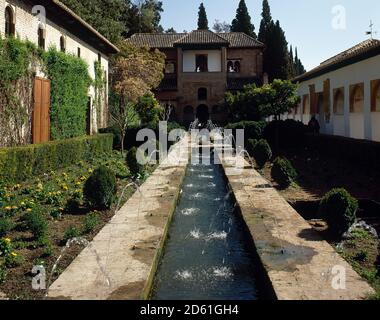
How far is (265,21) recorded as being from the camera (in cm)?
5112

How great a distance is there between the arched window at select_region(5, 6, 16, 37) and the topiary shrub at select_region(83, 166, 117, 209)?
6807 millimetres

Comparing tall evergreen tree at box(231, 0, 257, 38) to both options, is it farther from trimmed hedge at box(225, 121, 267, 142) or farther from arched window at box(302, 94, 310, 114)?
trimmed hedge at box(225, 121, 267, 142)

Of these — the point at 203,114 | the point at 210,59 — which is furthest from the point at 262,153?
the point at 203,114

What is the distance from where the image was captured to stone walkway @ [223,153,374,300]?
4.52m

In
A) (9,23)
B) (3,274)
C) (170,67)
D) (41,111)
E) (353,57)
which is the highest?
(170,67)

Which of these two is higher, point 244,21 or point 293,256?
point 244,21

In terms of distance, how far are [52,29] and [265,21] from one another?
126ft

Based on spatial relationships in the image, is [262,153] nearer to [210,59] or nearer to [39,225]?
[39,225]

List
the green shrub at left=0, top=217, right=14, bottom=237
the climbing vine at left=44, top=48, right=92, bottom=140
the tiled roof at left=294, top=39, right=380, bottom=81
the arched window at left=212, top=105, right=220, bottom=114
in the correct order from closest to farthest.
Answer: the green shrub at left=0, top=217, right=14, bottom=237, the tiled roof at left=294, top=39, right=380, bottom=81, the climbing vine at left=44, top=48, right=92, bottom=140, the arched window at left=212, top=105, right=220, bottom=114

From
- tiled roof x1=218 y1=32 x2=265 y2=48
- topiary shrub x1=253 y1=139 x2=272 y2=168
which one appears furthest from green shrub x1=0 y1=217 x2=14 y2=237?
tiled roof x1=218 y1=32 x2=265 y2=48

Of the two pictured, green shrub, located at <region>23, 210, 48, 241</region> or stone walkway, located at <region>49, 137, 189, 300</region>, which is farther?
green shrub, located at <region>23, 210, 48, 241</region>

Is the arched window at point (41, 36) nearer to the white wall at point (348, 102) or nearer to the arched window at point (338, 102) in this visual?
the white wall at point (348, 102)

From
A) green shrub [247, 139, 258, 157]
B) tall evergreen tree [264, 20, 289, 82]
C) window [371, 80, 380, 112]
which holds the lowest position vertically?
green shrub [247, 139, 258, 157]
